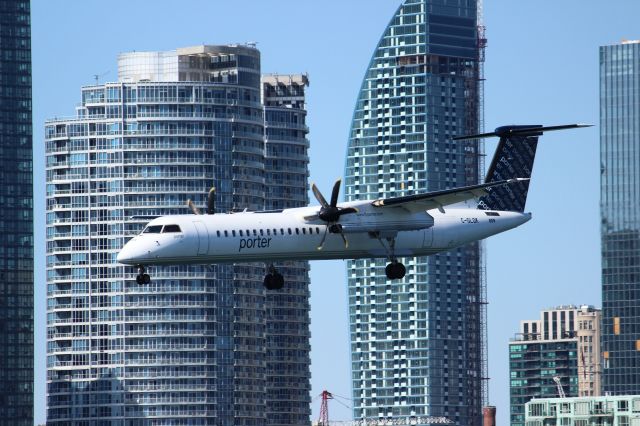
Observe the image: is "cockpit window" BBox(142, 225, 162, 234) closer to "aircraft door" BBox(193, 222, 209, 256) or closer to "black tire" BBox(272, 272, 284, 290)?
"aircraft door" BBox(193, 222, 209, 256)

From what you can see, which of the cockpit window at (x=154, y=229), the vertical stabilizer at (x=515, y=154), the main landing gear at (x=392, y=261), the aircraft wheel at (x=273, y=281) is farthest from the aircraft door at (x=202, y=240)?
the vertical stabilizer at (x=515, y=154)

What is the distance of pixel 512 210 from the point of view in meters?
148

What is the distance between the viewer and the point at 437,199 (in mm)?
139000

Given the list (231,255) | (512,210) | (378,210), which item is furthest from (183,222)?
(512,210)

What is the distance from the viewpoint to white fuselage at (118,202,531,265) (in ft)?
433

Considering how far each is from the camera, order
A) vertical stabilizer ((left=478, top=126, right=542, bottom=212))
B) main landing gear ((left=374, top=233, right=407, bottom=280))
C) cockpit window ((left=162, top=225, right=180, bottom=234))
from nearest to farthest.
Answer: cockpit window ((left=162, top=225, right=180, bottom=234))
main landing gear ((left=374, top=233, right=407, bottom=280))
vertical stabilizer ((left=478, top=126, right=542, bottom=212))

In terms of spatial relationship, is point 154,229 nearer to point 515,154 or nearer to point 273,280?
point 273,280

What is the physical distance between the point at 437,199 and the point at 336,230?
23.8ft

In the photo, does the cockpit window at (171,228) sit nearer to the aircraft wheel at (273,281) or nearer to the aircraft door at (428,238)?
the aircraft wheel at (273,281)

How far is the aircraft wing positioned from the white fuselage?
0.69m

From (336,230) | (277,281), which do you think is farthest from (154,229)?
(336,230)

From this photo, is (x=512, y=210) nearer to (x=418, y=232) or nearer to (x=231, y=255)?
(x=418, y=232)

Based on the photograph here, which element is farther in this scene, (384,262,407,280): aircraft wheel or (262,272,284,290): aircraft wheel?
(384,262,407,280): aircraft wheel

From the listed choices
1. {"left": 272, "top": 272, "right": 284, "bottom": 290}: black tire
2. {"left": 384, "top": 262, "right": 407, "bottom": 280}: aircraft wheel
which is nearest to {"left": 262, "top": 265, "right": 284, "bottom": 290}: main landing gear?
{"left": 272, "top": 272, "right": 284, "bottom": 290}: black tire
